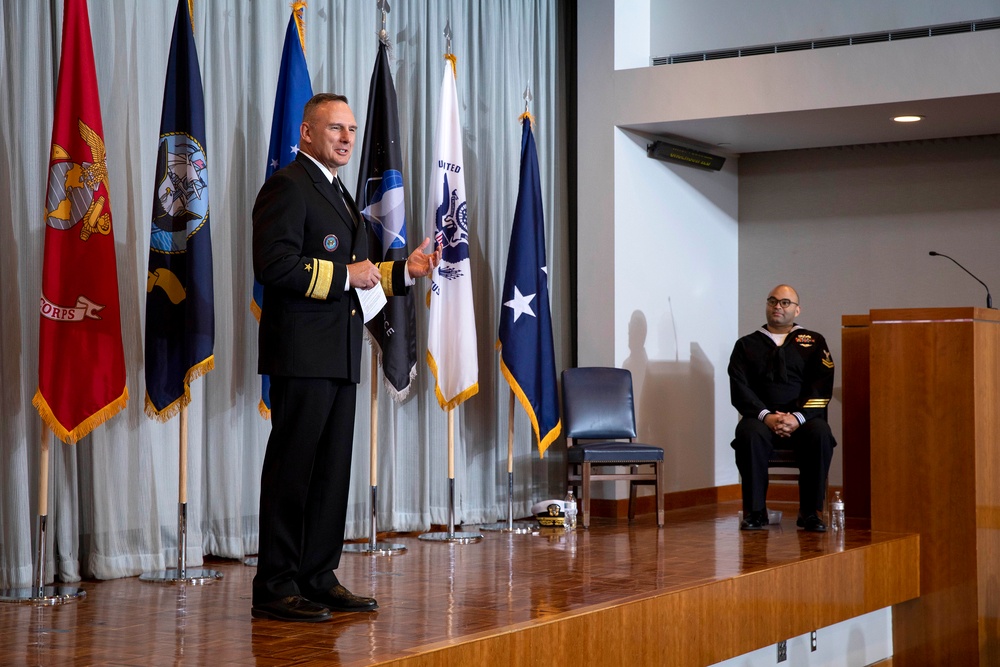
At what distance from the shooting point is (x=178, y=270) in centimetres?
468

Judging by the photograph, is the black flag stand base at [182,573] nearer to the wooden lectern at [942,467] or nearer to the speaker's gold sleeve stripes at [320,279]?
the speaker's gold sleeve stripes at [320,279]

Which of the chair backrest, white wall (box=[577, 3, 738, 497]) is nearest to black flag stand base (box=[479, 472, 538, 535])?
the chair backrest

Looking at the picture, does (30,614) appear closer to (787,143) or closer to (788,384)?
(788,384)

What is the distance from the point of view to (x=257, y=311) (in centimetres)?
507

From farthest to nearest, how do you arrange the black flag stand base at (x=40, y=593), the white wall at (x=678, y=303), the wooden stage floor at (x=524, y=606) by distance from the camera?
the white wall at (x=678, y=303)
the black flag stand base at (x=40, y=593)
the wooden stage floor at (x=524, y=606)

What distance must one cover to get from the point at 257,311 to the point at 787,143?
4571 mm

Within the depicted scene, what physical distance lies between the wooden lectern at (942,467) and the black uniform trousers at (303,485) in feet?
10.8

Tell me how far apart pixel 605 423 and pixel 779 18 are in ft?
9.09

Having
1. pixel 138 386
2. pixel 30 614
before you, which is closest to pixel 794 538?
pixel 138 386

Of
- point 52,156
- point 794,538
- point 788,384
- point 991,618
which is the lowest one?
point 991,618

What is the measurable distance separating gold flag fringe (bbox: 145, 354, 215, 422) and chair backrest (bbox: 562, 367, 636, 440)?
A: 2758 mm

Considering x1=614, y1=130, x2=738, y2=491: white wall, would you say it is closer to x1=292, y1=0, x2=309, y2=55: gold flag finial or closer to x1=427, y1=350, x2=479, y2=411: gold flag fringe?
x1=427, y1=350, x2=479, y2=411: gold flag fringe

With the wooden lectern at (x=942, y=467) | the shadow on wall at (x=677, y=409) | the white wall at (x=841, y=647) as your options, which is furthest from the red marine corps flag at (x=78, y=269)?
the shadow on wall at (x=677, y=409)

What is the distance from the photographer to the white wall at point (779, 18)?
681 cm
